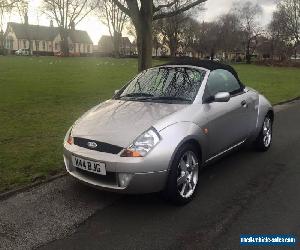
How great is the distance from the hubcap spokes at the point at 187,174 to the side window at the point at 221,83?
3.49ft

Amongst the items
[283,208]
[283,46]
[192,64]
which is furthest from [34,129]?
[283,46]

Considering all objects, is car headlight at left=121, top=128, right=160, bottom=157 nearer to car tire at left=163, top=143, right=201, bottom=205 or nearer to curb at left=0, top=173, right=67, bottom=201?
car tire at left=163, top=143, right=201, bottom=205

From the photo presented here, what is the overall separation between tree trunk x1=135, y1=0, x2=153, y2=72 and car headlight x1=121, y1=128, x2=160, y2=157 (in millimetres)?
7892

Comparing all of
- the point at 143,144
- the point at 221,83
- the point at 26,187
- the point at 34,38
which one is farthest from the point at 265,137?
the point at 34,38

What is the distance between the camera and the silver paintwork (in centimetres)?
448

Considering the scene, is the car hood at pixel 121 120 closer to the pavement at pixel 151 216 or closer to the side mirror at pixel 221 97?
the side mirror at pixel 221 97

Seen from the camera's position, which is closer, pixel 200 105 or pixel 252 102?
pixel 200 105

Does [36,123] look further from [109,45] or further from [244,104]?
[109,45]

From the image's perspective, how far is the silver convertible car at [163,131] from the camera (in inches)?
178

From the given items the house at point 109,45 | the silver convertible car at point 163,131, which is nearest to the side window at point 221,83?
the silver convertible car at point 163,131

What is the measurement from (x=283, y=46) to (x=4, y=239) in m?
70.4

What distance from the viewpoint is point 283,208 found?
4.80 m

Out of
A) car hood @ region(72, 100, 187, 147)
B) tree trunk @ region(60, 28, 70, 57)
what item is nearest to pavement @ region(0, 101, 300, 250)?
car hood @ region(72, 100, 187, 147)

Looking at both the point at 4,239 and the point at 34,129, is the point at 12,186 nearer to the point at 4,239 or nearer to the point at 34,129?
the point at 4,239
